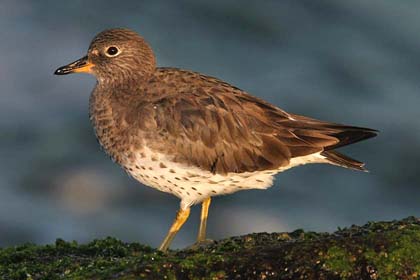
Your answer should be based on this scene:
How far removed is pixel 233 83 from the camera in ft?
54.9

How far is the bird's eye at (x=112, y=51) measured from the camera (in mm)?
10414

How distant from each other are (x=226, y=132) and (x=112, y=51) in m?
1.75

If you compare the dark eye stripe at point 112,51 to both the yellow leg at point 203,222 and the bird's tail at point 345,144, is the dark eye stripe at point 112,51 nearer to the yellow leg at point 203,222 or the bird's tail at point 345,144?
the yellow leg at point 203,222

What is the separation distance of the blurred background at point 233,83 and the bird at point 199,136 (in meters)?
4.36

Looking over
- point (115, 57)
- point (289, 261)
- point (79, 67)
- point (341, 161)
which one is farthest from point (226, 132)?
point (289, 261)

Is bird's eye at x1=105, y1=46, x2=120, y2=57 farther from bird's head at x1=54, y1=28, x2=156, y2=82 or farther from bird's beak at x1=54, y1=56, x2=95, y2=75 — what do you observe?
bird's beak at x1=54, y1=56, x2=95, y2=75

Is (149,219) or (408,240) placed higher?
(149,219)

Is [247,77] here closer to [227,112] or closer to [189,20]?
[189,20]

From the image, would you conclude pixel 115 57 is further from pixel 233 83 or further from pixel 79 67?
pixel 233 83

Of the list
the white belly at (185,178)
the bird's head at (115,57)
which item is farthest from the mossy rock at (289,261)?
the bird's head at (115,57)

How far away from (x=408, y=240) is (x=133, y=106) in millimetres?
3712

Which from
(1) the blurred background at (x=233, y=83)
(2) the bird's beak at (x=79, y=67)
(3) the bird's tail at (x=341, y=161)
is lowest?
(3) the bird's tail at (x=341, y=161)

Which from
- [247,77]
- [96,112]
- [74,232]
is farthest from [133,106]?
[247,77]

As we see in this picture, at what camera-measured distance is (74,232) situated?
14.1m
